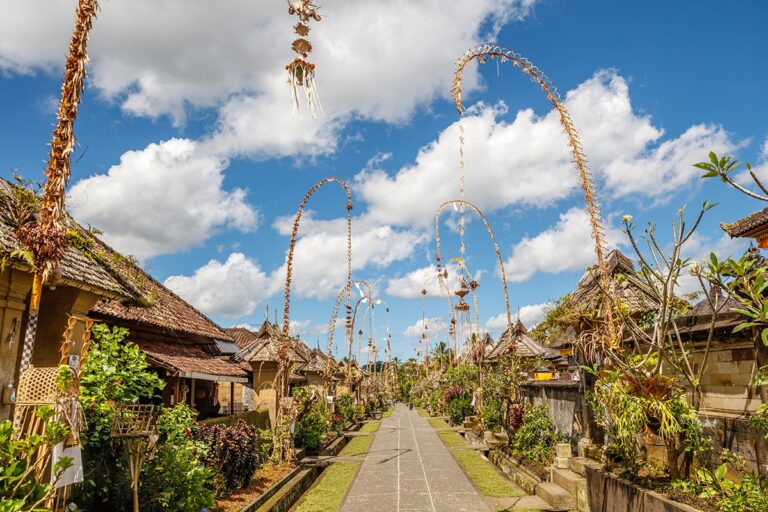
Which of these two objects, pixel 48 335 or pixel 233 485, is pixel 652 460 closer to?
pixel 233 485

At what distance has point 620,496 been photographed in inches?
319

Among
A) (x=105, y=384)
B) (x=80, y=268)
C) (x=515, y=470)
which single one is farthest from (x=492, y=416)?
(x=80, y=268)

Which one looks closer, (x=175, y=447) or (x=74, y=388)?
(x=74, y=388)

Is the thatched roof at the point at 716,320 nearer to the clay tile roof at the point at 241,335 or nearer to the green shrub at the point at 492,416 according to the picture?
the green shrub at the point at 492,416

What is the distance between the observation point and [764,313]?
14.6 feet

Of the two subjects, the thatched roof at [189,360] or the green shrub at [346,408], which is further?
the green shrub at [346,408]

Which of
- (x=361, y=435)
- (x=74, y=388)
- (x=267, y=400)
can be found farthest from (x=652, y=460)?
(x=361, y=435)

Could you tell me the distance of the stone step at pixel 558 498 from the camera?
10445mm

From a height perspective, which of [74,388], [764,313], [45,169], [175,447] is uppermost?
[45,169]

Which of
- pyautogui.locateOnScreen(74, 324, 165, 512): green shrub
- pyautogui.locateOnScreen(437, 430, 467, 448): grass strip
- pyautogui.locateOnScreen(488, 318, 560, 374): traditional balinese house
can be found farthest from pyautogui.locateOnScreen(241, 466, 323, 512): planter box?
pyautogui.locateOnScreen(488, 318, 560, 374): traditional balinese house

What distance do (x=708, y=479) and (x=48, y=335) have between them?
939cm

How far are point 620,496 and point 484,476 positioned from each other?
7.16m

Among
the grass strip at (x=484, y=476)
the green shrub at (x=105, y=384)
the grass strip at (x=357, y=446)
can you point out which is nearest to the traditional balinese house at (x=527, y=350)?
the grass strip at (x=484, y=476)

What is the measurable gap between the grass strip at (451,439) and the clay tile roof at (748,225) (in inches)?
522
